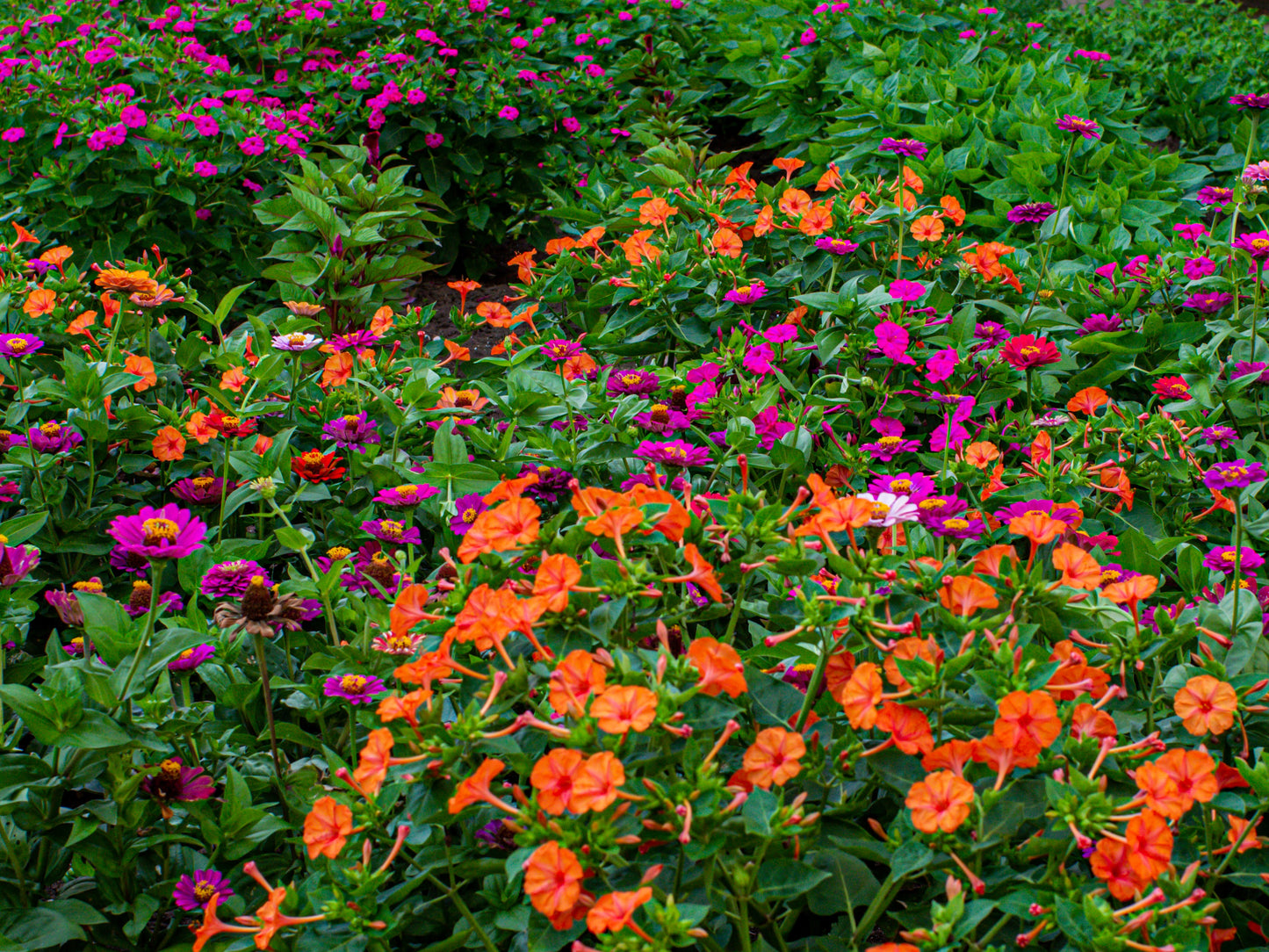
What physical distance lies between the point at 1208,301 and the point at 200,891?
245cm

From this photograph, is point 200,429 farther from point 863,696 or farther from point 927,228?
point 927,228

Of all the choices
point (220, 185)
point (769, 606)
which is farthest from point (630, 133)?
point (769, 606)

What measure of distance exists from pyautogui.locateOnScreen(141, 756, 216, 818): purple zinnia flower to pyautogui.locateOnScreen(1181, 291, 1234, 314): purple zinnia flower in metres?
2.38

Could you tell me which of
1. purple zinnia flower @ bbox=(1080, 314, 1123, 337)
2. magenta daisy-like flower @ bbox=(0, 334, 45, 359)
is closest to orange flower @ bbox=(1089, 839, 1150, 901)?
purple zinnia flower @ bbox=(1080, 314, 1123, 337)

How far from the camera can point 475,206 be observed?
14.6ft

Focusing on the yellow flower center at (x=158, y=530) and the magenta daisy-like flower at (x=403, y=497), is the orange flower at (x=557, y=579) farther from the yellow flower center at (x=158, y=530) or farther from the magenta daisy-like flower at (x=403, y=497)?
the magenta daisy-like flower at (x=403, y=497)

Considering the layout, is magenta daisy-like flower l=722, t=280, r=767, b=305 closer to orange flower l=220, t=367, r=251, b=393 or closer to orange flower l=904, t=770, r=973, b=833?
orange flower l=220, t=367, r=251, b=393

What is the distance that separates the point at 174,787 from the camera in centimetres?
135

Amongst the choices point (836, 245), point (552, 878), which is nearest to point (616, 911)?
point (552, 878)

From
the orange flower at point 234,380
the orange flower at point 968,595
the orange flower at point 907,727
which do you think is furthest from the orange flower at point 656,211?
the orange flower at point 907,727

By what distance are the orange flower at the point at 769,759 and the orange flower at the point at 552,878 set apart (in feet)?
0.72

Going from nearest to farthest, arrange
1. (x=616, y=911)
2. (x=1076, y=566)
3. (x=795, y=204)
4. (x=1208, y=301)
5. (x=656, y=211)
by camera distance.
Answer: (x=616, y=911), (x=1076, y=566), (x=1208, y=301), (x=795, y=204), (x=656, y=211)

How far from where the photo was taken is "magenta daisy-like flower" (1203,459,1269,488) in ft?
5.46

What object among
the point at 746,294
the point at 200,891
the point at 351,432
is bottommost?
the point at 200,891
